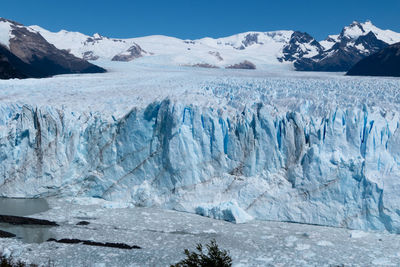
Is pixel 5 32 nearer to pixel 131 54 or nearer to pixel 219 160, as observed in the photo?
pixel 131 54

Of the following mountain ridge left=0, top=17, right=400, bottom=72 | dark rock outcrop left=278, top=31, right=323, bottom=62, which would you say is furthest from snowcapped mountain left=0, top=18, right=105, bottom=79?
dark rock outcrop left=278, top=31, right=323, bottom=62

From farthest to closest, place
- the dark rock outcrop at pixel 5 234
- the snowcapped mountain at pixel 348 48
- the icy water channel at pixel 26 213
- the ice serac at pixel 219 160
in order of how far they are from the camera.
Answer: the snowcapped mountain at pixel 348 48
the ice serac at pixel 219 160
the icy water channel at pixel 26 213
the dark rock outcrop at pixel 5 234

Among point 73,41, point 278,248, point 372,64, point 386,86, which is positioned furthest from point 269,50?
point 278,248

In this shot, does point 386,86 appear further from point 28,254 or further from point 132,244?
point 28,254

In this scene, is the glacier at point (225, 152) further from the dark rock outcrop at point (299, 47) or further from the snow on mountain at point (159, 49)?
the dark rock outcrop at point (299, 47)

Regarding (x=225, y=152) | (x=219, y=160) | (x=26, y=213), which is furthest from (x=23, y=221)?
(x=225, y=152)

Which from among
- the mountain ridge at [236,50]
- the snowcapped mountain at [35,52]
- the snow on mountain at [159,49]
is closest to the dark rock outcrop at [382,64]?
the snowcapped mountain at [35,52]
